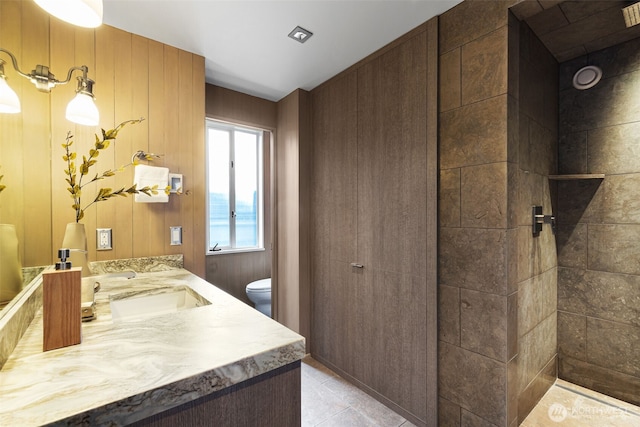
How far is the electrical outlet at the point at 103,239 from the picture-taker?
5.51ft

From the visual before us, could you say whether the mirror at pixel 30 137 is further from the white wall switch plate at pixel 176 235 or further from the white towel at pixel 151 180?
the white wall switch plate at pixel 176 235

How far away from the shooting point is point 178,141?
6.47ft

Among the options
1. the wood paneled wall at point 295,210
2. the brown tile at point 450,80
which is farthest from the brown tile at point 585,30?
the wood paneled wall at point 295,210

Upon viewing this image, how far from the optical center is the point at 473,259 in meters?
1.52

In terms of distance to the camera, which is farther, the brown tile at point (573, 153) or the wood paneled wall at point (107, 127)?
the brown tile at point (573, 153)

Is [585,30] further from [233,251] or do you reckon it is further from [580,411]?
[233,251]

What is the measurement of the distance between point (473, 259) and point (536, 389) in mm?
1093

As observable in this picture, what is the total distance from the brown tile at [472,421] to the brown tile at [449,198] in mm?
1035

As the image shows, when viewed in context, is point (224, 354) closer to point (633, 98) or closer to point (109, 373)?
point (109, 373)

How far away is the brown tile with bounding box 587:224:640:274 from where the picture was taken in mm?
1839

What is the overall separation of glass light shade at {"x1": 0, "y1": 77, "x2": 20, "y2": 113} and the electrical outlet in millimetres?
822

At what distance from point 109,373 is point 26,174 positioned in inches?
49.9

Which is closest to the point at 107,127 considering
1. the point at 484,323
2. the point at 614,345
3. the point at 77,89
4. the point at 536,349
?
the point at 77,89

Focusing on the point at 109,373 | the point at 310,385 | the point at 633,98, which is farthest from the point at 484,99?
the point at 310,385
